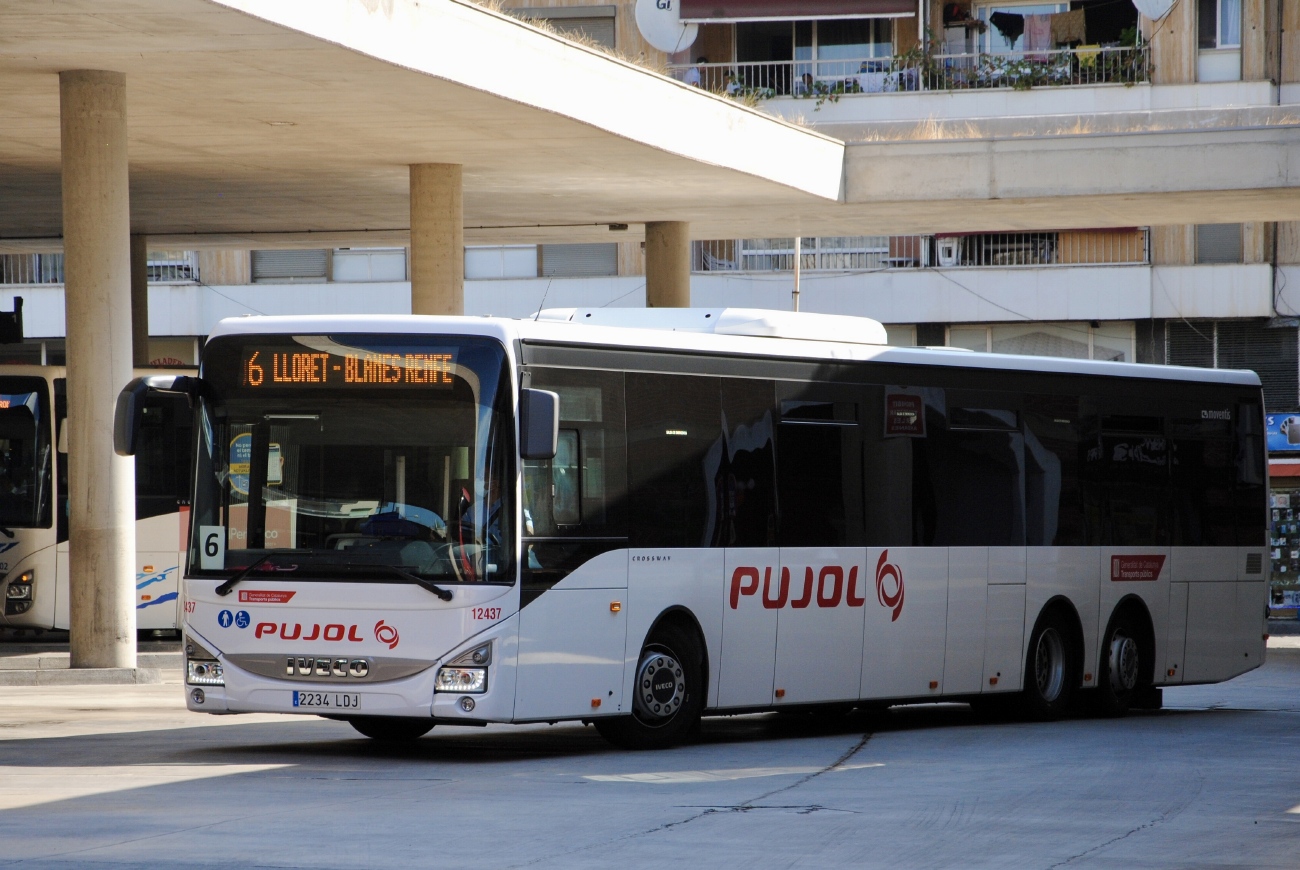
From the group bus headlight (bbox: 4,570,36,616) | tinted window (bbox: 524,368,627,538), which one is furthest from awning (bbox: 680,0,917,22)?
tinted window (bbox: 524,368,627,538)

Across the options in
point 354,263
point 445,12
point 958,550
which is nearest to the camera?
point 958,550

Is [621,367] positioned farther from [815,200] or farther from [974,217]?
[974,217]

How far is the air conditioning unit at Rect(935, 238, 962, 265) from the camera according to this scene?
43750 mm

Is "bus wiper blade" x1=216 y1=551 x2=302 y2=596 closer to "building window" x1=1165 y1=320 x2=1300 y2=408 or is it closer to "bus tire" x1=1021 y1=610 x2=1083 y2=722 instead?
"bus tire" x1=1021 y1=610 x2=1083 y2=722

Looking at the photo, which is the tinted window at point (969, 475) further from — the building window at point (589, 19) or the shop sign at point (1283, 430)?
the building window at point (589, 19)

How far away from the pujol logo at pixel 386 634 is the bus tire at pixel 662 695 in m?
1.64

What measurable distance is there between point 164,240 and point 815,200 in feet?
42.0

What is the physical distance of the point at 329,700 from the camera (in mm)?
12008

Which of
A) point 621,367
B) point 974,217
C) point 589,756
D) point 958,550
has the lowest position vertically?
point 589,756

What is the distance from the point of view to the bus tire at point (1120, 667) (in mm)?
17047

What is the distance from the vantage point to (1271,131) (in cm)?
2520

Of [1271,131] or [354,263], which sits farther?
[354,263]

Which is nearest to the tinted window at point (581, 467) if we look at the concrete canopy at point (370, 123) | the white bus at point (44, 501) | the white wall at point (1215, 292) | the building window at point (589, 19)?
the concrete canopy at point (370, 123)

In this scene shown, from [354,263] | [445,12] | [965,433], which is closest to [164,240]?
[354,263]
